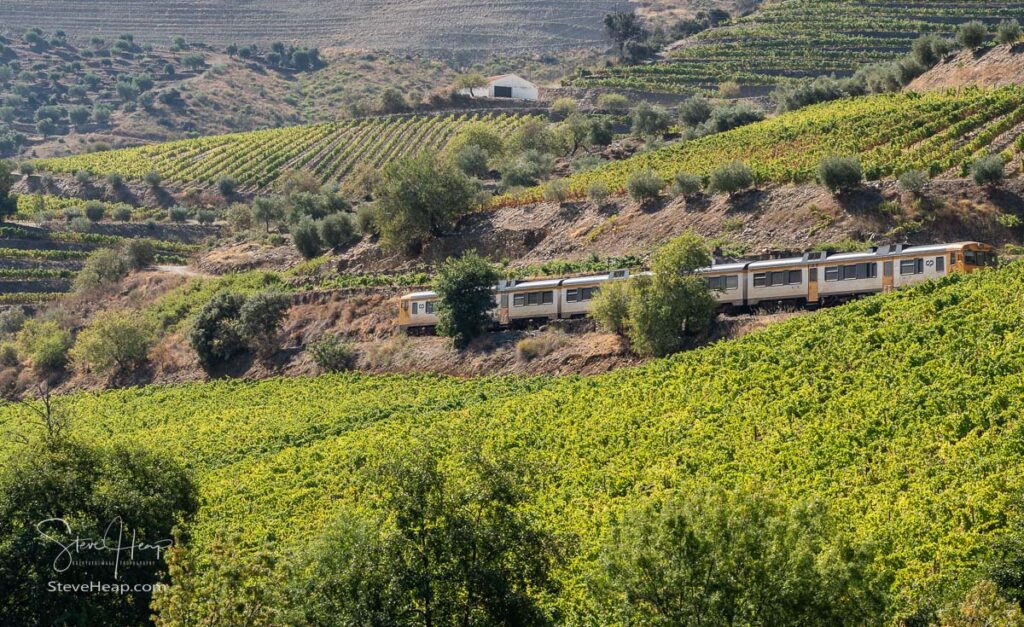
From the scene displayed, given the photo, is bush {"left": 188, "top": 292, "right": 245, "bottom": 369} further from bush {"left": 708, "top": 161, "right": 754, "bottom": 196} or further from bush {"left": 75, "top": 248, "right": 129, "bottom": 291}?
bush {"left": 708, "top": 161, "right": 754, "bottom": 196}

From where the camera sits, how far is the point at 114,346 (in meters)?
69.0

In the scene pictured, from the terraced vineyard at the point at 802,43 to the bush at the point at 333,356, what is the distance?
59.2 meters

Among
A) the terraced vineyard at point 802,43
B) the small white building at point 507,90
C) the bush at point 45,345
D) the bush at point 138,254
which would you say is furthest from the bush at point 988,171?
→ the small white building at point 507,90

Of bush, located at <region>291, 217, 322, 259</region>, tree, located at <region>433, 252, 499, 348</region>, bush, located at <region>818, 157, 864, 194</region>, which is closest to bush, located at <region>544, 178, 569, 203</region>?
tree, located at <region>433, 252, 499, 348</region>

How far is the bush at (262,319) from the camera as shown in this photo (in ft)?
216

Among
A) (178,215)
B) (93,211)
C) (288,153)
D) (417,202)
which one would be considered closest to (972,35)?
(417,202)

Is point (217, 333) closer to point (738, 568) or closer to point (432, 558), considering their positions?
point (432, 558)

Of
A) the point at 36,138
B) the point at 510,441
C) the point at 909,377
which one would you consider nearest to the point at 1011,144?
the point at 909,377

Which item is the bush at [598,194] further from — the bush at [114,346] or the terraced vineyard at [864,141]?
the bush at [114,346]

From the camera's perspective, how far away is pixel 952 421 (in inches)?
1302

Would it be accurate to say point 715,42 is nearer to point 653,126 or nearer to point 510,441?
point 653,126

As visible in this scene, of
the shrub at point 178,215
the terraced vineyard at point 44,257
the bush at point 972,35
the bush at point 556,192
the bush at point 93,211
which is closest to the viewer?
the bush at point 556,192

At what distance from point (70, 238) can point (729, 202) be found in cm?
5125

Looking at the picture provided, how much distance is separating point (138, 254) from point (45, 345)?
1531cm
